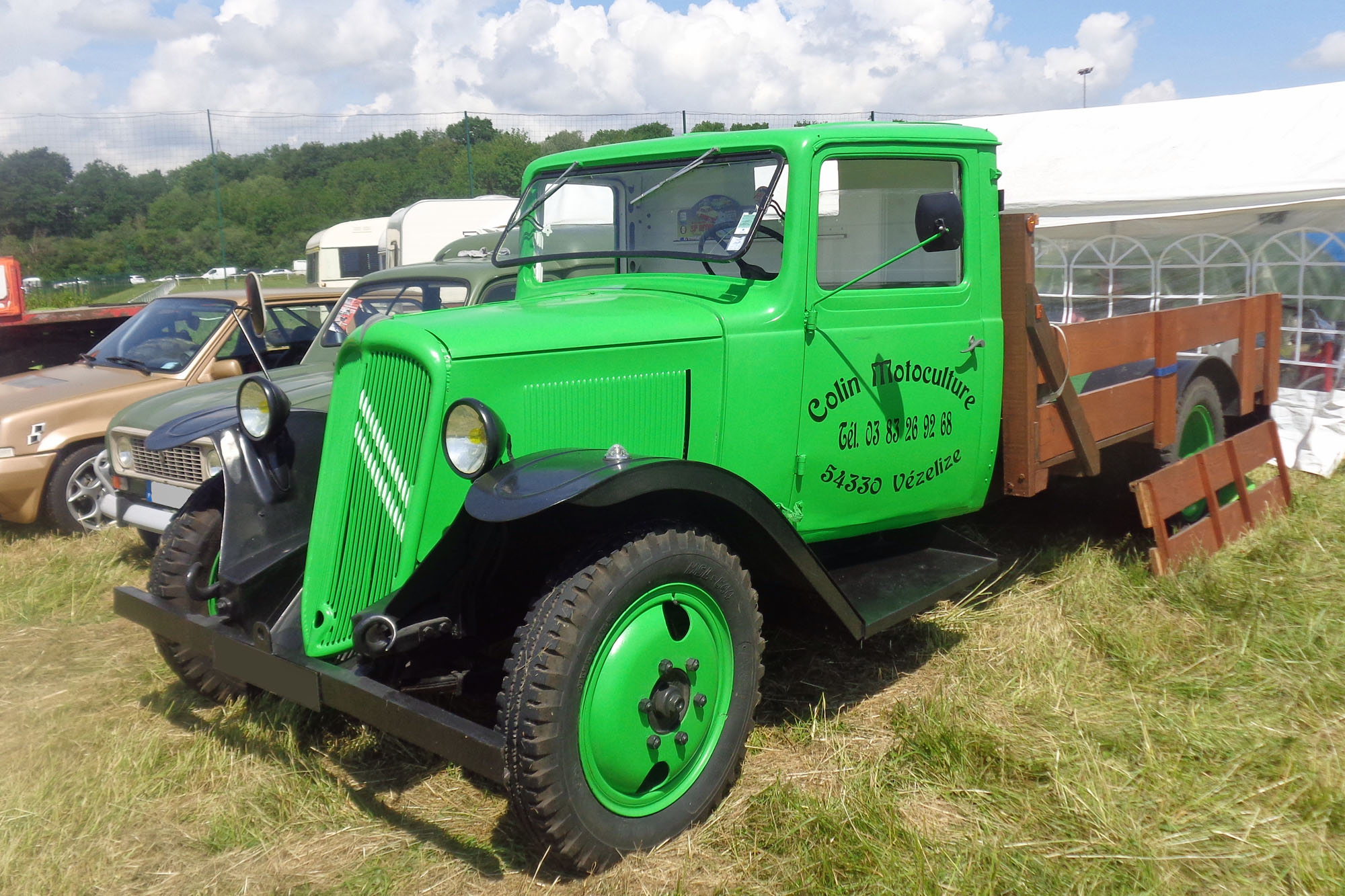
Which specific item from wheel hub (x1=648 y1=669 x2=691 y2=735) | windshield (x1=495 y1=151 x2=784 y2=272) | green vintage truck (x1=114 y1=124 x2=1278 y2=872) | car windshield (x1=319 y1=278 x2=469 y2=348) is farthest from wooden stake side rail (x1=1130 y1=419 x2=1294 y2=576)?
car windshield (x1=319 y1=278 x2=469 y2=348)

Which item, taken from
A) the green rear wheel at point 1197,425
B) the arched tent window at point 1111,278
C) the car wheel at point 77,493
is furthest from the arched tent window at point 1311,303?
the car wheel at point 77,493

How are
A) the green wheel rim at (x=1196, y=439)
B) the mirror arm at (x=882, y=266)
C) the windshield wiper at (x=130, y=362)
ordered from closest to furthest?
the mirror arm at (x=882, y=266), the green wheel rim at (x=1196, y=439), the windshield wiper at (x=130, y=362)

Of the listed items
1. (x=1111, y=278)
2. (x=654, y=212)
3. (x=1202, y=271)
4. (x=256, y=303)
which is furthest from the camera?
(x=1111, y=278)

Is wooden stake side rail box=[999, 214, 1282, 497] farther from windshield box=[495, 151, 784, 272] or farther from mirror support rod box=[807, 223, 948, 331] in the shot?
windshield box=[495, 151, 784, 272]

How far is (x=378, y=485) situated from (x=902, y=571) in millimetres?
1944

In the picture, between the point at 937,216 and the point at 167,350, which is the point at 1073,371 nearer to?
the point at 937,216

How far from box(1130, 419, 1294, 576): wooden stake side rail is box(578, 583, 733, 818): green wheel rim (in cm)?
257

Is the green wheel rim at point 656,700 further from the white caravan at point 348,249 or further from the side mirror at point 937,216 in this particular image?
the white caravan at point 348,249

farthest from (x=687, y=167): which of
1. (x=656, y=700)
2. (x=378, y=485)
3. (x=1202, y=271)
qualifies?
(x=1202, y=271)

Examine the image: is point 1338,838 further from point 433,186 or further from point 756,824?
point 433,186

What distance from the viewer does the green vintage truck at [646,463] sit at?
8.26ft

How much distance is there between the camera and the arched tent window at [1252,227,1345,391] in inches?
294

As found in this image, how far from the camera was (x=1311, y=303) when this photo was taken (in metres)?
7.68

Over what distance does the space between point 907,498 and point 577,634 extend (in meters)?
1.71
